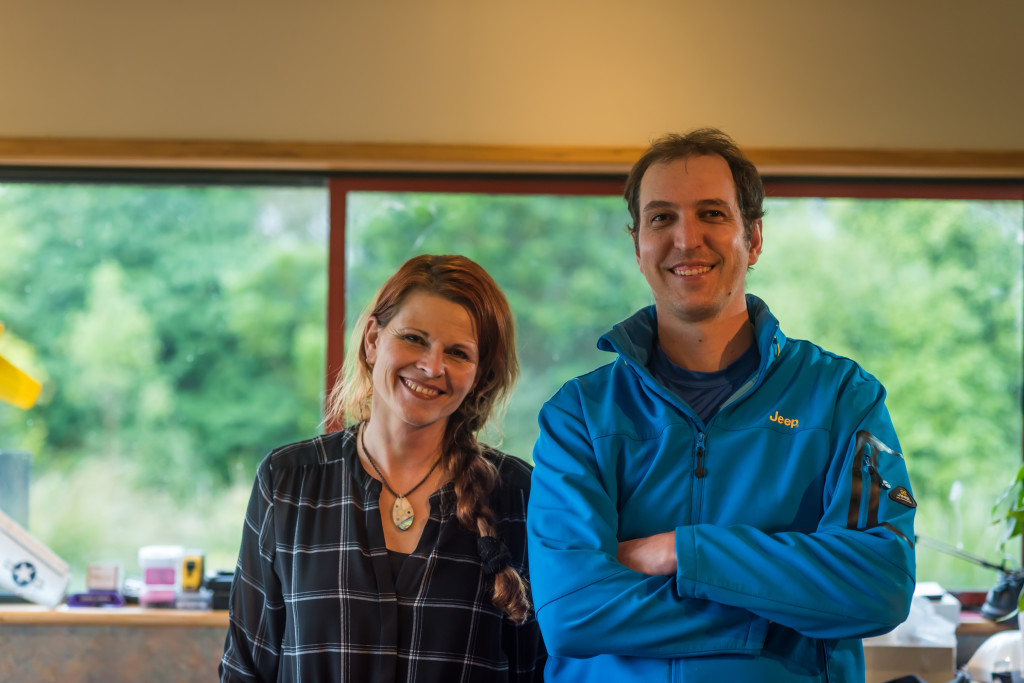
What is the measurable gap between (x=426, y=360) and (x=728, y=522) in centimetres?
64

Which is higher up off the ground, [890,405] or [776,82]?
[776,82]

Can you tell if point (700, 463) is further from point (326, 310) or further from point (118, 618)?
point (118, 618)

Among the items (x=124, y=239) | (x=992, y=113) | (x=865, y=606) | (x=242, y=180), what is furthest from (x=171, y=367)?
(x=992, y=113)

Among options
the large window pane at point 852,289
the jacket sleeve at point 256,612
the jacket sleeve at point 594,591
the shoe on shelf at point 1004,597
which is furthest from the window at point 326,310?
the jacket sleeve at point 594,591

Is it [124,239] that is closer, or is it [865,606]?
[865,606]

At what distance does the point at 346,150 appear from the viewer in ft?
9.30

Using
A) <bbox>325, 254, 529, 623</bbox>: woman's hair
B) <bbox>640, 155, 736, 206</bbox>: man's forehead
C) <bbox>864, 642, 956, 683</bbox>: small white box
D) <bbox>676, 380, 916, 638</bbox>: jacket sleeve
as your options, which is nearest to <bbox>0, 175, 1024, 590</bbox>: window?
<bbox>864, 642, 956, 683</bbox>: small white box

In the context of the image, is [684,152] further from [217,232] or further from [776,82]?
[217,232]

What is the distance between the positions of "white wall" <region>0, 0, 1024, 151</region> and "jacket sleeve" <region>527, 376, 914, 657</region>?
5.31ft

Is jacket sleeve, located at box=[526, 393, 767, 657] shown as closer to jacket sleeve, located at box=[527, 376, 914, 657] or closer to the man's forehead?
jacket sleeve, located at box=[527, 376, 914, 657]

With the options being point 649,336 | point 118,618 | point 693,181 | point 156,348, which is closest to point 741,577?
point 649,336

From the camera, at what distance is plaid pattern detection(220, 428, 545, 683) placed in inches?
65.0

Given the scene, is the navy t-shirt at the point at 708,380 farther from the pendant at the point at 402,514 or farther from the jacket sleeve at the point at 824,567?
the pendant at the point at 402,514

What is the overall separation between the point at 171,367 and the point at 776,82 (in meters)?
2.25
